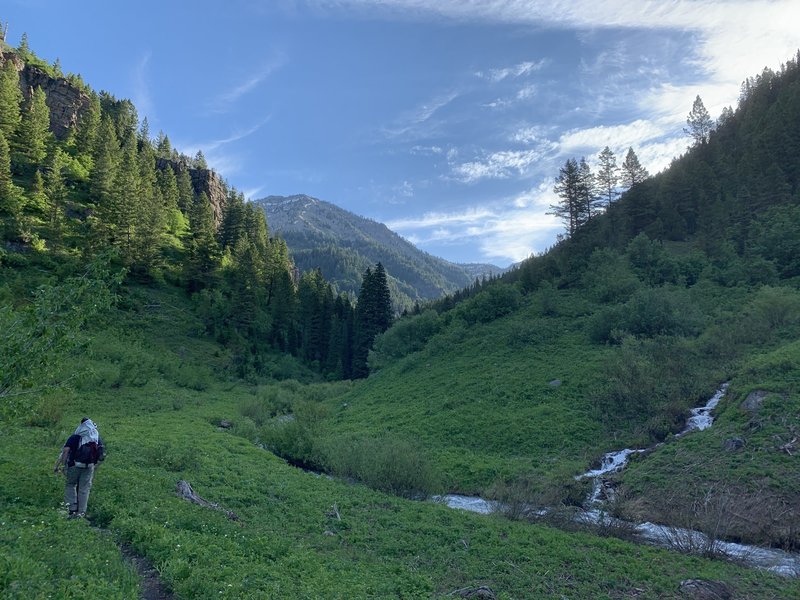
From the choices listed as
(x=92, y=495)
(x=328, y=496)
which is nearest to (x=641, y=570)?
(x=328, y=496)

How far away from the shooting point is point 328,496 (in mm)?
19531

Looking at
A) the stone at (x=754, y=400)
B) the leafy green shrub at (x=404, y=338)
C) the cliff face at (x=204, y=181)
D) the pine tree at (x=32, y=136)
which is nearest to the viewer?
the stone at (x=754, y=400)

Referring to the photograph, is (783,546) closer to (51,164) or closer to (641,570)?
(641,570)

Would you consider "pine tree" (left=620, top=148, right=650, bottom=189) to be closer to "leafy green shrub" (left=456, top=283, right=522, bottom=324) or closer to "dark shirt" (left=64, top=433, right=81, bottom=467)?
"leafy green shrub" (left=456, top=283, right=522, bottom=324)

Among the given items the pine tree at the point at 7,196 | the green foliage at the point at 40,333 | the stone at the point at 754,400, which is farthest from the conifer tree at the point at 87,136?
the stone at the point at 754,400

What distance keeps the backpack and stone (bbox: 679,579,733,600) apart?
52.5ft

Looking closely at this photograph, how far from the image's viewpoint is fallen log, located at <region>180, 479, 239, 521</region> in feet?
50.1

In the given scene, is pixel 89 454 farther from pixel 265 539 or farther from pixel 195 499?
pixel 195 499

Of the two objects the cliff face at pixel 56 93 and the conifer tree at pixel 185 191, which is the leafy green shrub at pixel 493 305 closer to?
the conifer tree at pixel 185 191

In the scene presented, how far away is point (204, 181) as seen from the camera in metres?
108

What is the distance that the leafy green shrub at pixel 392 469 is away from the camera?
21.5 metres

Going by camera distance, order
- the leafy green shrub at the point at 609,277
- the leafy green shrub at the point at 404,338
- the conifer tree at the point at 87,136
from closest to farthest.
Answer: the leafy green shrub at the point at 609,277, the leafy green shrub at the point at 404,338, the conifer tree at the point at 87,136

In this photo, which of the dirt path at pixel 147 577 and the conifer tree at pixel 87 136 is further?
the conifer tree at pixel 87 136

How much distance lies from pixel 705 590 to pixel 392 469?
12674mm
